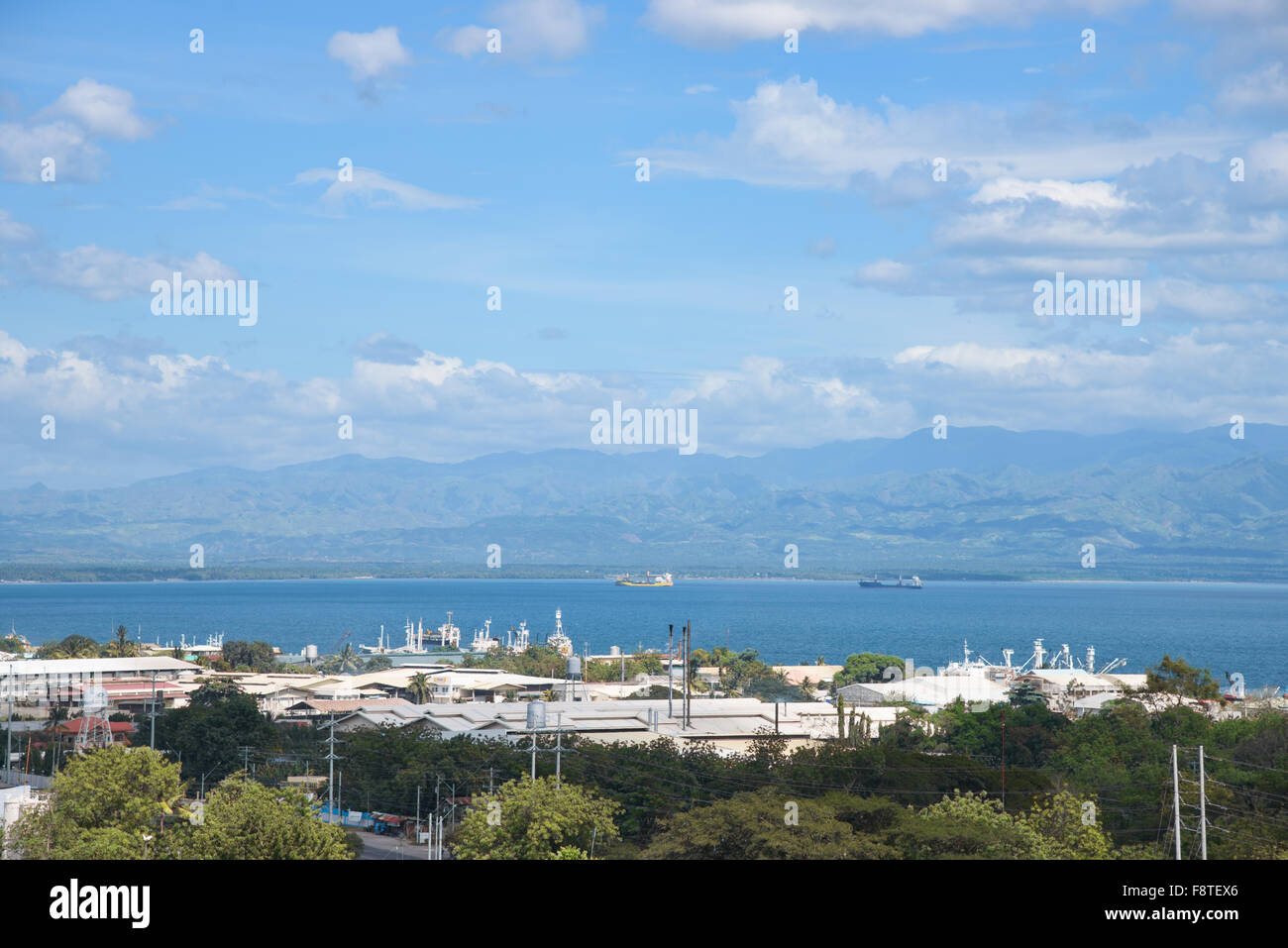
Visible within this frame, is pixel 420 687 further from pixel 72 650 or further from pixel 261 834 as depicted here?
pixel 261 834

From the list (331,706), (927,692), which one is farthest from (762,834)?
(927,692)

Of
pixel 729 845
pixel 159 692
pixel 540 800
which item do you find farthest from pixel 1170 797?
pixel 159 692

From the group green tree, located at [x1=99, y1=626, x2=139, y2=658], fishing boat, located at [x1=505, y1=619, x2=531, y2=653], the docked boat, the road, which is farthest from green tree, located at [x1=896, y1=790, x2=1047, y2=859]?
the docked boat

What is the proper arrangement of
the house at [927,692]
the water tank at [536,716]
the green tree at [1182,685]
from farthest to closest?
1. the house at [927,692]
2. the green tree at [1182,685]
3. the water tank at [536,716]

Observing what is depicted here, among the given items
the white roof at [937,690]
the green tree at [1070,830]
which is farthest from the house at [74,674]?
the green tree at [1070,830]

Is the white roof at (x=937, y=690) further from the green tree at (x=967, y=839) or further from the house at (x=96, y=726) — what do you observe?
the green tree at (x=967, y=839)
